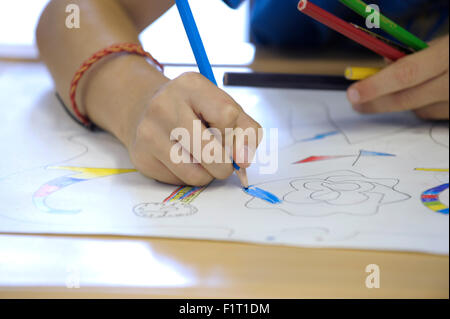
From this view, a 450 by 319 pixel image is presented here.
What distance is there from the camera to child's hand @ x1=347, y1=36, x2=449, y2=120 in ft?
1.42

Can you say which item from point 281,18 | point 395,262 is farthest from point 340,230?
point 281,18

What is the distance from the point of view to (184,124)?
0.99 ft

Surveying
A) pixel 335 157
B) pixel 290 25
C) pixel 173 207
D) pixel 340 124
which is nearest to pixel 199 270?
pixel 173 207

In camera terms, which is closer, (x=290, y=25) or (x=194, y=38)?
(x=194, y=38)

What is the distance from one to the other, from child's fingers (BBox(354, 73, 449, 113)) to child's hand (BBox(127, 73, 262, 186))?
0.21 metres

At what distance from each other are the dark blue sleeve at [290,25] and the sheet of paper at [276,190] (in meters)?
0.22

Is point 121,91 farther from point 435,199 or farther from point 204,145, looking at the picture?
point 435,199

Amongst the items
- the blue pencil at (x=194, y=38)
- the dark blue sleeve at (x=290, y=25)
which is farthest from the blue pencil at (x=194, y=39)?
the dark blue sleeve at (x=290, y=25)

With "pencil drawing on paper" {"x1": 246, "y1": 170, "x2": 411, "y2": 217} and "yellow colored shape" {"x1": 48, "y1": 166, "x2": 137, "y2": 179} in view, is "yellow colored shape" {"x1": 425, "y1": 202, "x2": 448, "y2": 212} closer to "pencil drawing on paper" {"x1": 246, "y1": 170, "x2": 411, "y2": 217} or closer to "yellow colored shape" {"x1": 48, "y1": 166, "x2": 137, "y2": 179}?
"pencil drawing on paper" {"x1": 246, "y1": 170, "x2": 411, "y2": 217}

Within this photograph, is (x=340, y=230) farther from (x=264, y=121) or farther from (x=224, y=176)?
(x=264, y=121)

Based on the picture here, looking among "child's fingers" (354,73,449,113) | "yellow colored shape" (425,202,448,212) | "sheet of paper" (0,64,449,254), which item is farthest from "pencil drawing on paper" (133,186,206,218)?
"child's fingers" (354,73,449,113)

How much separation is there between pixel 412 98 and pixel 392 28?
Answer: 3.3 inches

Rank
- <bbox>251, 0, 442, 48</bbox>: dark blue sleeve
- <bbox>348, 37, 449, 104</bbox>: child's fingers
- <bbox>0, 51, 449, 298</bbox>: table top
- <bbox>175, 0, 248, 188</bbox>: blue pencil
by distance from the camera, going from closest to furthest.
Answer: <bbox>0, 51, 449, 298</bbox>: table top → <bbox>175, 0, 248, 188</bbox>: blue pencil → <bbox>348, 37, 449, 104</bbox>: child's fingers → <bbox>251, 0, 442, 48</bbox>: dark blue sleeve

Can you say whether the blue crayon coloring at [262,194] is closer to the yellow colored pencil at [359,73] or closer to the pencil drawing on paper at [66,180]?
the pencil drawing on paper at [66,180]
